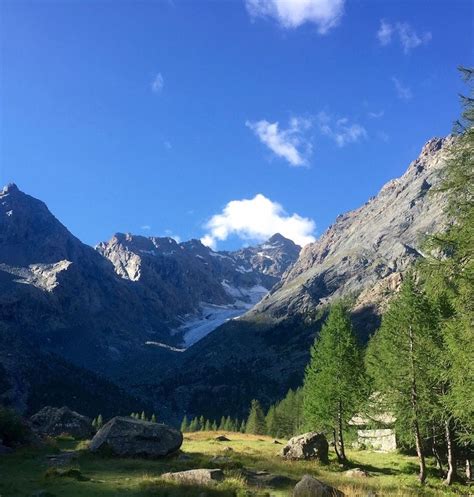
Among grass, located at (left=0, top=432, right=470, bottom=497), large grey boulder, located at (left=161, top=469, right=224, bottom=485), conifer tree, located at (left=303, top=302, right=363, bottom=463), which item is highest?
conifer tree, located at (left=303, top=302, right=363, bottom=463)

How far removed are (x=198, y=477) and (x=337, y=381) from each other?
21.0m

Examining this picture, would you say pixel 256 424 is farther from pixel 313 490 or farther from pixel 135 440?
pixel 313 490

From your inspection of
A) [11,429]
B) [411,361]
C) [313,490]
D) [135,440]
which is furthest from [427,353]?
[11,429]

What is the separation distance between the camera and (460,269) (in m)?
18.4

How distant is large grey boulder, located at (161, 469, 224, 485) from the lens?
19445 millimetres

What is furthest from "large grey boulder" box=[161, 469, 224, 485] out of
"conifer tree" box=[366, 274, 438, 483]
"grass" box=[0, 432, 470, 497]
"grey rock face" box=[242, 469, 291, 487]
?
"conifer tree" box=[366, 274, 438, 483]

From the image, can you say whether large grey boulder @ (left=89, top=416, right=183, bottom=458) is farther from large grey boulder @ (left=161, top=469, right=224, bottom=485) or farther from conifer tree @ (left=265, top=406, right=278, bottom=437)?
conifer tree @ (left=265, top=406, right=278, bottom=437)

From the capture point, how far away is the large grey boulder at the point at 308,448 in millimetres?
34000

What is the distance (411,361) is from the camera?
29938 millimetres

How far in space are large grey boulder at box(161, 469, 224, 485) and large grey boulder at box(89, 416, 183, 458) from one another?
31.5 ft

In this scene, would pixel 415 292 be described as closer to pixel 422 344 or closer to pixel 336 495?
pixel 422 344

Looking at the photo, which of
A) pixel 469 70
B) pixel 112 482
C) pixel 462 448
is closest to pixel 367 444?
pixel 462 448

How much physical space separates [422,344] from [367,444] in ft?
83.3

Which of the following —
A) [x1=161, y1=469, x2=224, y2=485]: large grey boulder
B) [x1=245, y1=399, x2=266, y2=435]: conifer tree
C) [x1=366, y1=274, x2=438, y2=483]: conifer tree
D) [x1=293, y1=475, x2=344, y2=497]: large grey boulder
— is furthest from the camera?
[x1=245, y1=399, x2=266, y2=435]: conifer tree
